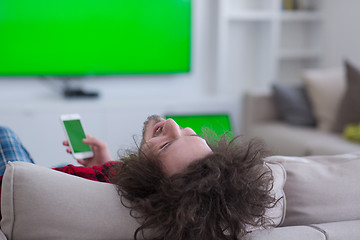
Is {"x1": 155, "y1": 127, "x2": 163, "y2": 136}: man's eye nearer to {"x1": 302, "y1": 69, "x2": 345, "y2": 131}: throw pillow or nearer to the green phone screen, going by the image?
the green phone screen

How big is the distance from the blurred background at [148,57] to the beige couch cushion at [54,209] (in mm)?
2731

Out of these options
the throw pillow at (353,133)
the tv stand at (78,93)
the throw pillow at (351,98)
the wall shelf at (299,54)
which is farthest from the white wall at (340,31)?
the tv stand at (78,93)

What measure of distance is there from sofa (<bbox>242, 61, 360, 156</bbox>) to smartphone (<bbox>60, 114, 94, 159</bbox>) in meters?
1.69

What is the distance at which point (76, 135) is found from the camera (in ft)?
6.11

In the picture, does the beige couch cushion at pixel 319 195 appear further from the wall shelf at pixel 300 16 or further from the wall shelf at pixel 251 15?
the wall shelf at pixel 300 16

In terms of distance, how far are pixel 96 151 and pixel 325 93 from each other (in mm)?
2320

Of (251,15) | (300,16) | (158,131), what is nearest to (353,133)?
(251,15)

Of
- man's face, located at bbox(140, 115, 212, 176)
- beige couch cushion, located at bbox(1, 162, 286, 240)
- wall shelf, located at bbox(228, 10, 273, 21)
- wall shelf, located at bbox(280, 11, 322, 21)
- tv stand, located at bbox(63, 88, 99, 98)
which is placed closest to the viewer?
beige couch cushion, located at bbox(1, 162, 286, 240)

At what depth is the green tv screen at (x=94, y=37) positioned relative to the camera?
12.9 ft

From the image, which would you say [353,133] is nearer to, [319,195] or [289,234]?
[319,195]

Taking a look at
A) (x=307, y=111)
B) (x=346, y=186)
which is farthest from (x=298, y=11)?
(x=346, y=186)

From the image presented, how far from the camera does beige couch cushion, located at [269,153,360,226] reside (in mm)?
1233

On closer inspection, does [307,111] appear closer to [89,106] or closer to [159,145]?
[89,106]

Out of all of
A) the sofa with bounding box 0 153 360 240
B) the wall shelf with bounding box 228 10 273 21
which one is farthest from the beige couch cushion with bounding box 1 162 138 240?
the wall shelf with bounding box 228 10 273 21
